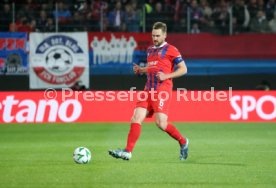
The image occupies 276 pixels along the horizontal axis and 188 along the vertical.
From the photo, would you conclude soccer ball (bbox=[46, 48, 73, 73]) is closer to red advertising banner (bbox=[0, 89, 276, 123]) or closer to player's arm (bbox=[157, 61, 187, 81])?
red advertising banner (bbox=[0, 89, 276, 123])

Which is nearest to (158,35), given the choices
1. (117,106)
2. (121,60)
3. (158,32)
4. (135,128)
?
(158,32)

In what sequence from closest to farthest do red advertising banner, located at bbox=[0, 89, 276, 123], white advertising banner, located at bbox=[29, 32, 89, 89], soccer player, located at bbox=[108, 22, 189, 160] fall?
1. soccer player, located at bbox=[108, 22, 189, 160]
2. red advertising banner, located at bbox=[0, 89, 276, 123]
3. white advertising banner, located at bbox=[29, 32, 89, 89]

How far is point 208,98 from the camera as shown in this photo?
1970 centimetres

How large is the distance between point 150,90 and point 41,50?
39.1 ft

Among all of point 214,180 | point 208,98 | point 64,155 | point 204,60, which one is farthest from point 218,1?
point 214,180

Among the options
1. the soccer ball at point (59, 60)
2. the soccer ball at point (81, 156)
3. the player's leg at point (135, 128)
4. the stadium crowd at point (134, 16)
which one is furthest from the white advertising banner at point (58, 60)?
the soccer ball at point (81, 156)

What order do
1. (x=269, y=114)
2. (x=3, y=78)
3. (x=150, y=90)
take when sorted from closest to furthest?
1. (x=150, y=90)
2. (x=269, y=114)
3. (x=3, y=78)

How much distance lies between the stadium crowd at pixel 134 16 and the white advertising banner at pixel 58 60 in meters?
0.43

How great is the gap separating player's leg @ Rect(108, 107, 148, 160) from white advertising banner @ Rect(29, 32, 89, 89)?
11.7 m

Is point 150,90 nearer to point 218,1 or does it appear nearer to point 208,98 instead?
point 208,98

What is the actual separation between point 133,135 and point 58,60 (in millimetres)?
12209

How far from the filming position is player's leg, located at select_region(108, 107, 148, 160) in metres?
10.6

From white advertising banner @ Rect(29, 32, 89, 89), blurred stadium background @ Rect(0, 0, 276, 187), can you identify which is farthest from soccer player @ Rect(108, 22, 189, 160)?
→ white advertising banner @ Rect(29, 32, 89, 89)

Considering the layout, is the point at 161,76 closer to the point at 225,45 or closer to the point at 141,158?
the point at 141,158
